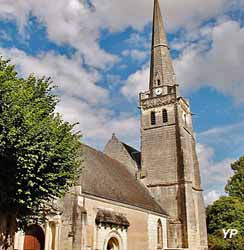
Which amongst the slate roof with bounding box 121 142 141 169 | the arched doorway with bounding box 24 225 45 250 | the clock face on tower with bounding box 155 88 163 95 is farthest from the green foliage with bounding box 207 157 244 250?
the arched doorway with bounding box 24 225 45 250

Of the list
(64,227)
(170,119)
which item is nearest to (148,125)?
(170,119)

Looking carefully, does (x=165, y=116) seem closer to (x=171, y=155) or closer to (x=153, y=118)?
(x=153, y=118)

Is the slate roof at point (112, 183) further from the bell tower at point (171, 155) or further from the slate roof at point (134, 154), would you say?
the slate roof at point (134, 154)

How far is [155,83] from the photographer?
35781 mm

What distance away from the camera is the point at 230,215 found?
34219 millimetres

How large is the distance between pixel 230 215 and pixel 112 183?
49.6ft

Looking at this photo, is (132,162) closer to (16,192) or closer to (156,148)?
(156,148)

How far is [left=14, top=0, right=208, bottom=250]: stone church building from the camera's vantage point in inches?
772

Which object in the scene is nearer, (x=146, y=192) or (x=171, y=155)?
(x=146, y=192)

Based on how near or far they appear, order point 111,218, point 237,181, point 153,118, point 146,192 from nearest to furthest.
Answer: point 111,218 → point 146,192 → point 153,118 → point 237,181

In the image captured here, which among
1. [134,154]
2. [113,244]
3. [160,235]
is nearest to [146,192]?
[160,235]

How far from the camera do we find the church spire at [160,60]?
117ft

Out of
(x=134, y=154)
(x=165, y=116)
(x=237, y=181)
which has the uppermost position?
(x=165, y=116)

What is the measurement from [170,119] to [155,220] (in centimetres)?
1028
